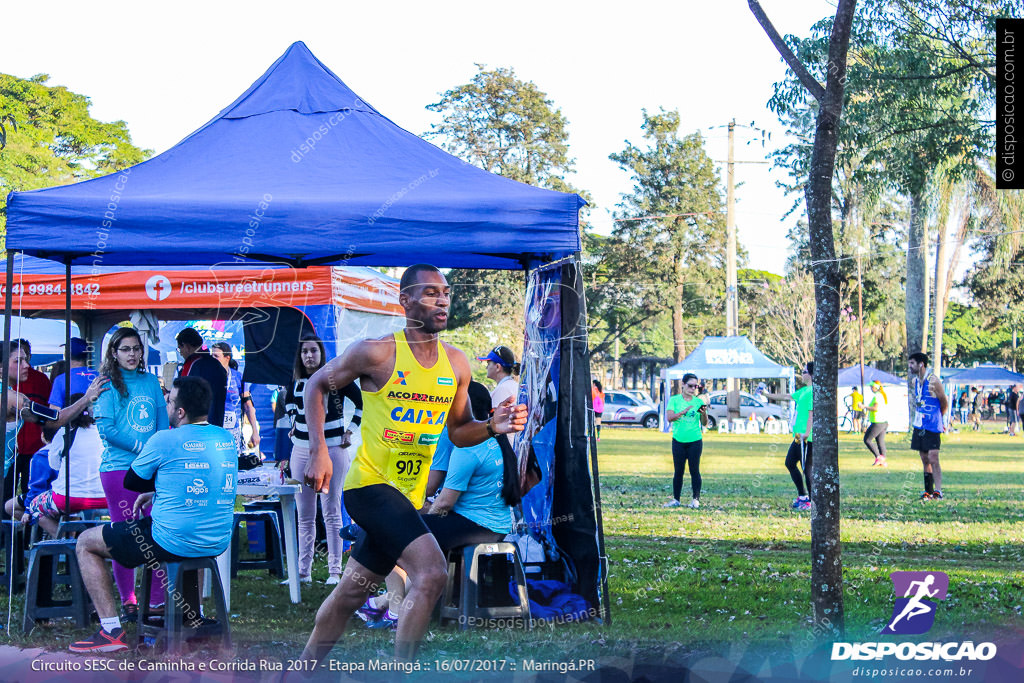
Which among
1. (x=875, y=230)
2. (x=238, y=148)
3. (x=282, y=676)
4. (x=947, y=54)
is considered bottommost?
(x=282, y=676)

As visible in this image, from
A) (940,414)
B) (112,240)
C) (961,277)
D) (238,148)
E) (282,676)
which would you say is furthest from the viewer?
(961,277)

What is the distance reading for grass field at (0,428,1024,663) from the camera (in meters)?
5.41

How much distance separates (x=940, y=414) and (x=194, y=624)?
9.86m

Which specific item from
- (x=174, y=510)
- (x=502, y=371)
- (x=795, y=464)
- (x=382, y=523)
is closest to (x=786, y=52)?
(x=382, y=523)

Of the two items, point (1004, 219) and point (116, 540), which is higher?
point (1004, 219)

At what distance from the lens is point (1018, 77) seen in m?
6.21

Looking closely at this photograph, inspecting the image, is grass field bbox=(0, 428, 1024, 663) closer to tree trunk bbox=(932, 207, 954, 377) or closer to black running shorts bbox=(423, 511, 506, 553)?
black running shorts bbox=(423, 511, 506, 553)

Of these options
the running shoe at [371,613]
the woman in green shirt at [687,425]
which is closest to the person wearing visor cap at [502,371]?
the running shoe at [371,613]

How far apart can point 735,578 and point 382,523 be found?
13.2ft

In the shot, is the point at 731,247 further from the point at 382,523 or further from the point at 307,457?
the point at 382,523

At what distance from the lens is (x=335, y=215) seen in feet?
19.2

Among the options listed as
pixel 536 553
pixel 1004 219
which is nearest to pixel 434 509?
pixel 536 553

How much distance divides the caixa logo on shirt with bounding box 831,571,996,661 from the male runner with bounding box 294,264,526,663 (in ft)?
6.62

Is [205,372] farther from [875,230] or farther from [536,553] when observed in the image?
[875,230]
